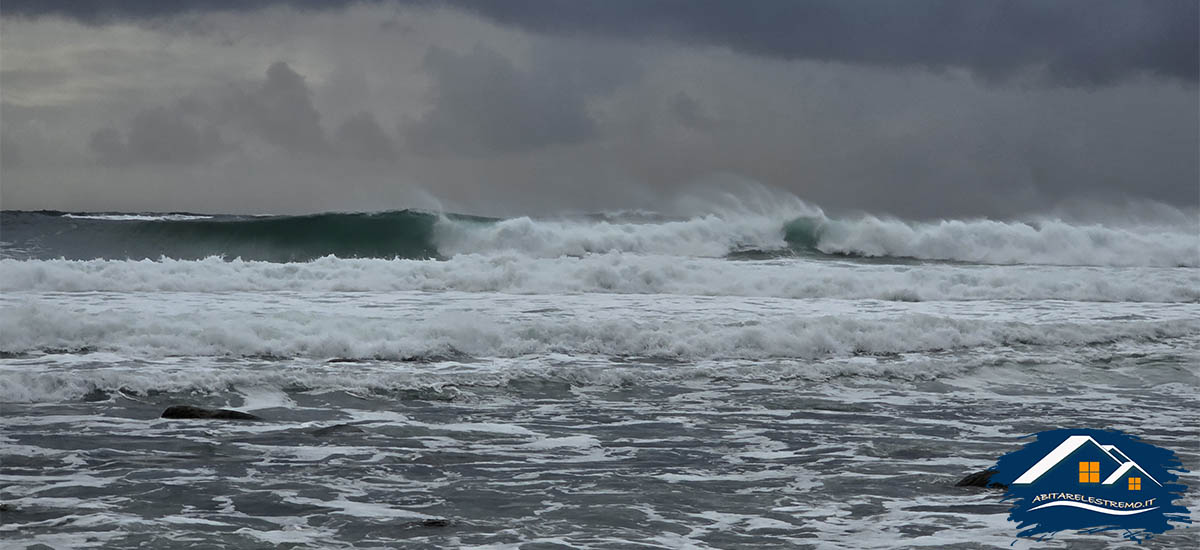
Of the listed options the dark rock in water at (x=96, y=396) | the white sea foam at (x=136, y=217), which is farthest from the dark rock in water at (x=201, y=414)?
the white sea foam at (x=136, y=217)

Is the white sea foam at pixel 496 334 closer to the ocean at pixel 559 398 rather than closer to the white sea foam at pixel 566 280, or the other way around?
the ocean at pixel 559 398

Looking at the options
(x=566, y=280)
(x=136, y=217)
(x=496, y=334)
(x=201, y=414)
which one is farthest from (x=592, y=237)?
(x=201, y=414)

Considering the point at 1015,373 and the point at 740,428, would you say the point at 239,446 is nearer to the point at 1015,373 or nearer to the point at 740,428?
the point at 740,428

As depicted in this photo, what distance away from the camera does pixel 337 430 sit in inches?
295

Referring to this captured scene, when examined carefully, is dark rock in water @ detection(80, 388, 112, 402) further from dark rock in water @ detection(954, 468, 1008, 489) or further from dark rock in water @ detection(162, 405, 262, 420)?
dark rock in water @ detection(954, 468, 1008, 489)

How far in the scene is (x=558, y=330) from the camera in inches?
479

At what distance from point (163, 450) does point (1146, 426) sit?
6795 millimetres

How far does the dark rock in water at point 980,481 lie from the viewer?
5852mm

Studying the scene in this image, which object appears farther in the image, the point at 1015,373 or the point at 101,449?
the point at 1015,373

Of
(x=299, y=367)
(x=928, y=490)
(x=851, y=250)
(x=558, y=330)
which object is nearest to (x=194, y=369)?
(x=299, y=367)

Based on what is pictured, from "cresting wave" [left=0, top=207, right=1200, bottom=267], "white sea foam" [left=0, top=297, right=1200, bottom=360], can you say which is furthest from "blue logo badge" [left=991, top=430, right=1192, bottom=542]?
"cresting wave" [left=0, top=207, right=1200, bottom=267]

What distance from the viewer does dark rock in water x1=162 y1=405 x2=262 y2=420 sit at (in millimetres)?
7715

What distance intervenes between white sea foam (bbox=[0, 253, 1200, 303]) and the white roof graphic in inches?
505

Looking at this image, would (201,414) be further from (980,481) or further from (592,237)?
(592,237)
